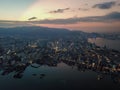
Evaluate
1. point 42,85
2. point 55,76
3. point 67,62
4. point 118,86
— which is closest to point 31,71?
point 55,76

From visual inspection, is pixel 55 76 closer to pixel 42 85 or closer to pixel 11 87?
pixel 42 85

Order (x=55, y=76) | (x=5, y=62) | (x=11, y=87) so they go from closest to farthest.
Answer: (x=11, y=87) < (x=55, y=76) < (x=5, y=62)

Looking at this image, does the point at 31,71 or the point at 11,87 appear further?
the point at 31,71

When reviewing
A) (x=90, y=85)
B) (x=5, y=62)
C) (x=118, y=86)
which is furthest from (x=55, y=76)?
(x=5, y=62)

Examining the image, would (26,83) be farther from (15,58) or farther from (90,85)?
(15,58)

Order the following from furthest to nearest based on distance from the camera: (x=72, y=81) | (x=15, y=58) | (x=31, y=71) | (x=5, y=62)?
(x=15, y=58)
(x=5, y=62)
(x=31, y=71)
(x=72, y=81)

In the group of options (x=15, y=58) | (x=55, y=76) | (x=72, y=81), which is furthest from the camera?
(x=15, y=58)
